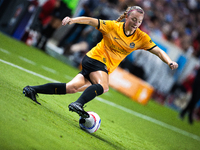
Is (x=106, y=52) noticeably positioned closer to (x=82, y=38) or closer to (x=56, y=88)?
(x=56, y=88)

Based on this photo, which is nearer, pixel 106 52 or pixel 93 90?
pixel 93 90

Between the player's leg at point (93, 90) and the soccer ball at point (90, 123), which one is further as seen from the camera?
the soccer ball at point (90, 123)

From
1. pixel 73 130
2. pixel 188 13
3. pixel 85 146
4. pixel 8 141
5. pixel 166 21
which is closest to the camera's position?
pixel 8 141

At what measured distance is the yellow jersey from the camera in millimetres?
4586

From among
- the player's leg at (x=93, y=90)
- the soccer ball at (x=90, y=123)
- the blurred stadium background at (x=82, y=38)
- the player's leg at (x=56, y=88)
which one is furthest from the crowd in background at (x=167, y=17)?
the soccer ball at (x=90, y=123)

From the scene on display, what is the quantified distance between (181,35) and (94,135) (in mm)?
17800

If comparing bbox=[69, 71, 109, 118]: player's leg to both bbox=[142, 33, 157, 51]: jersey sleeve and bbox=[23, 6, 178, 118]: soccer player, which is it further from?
→ bbox=[142, 33, 157, 51]: jersey sleeve

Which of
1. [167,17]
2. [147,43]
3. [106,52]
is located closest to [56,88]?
[106,52]

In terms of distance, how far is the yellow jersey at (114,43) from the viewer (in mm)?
4586

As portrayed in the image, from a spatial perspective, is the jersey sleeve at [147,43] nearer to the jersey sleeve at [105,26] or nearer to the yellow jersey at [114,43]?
the yellow jersey at [114,43]

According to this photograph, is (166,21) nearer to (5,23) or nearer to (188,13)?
(188,13)

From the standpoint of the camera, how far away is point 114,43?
461 cm

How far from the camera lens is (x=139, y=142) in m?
5.46

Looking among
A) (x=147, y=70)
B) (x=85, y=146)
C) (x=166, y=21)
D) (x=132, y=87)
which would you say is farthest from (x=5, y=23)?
(x=166, y=21)
